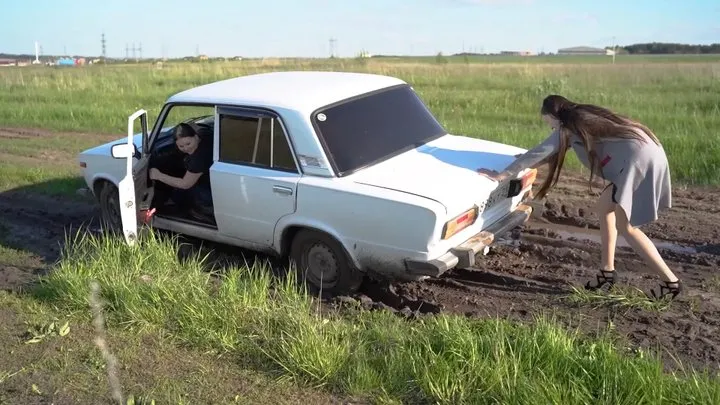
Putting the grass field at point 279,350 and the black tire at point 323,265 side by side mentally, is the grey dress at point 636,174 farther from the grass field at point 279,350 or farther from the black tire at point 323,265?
the black tire at point 323,265

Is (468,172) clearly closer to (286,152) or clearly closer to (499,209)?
(499,209)

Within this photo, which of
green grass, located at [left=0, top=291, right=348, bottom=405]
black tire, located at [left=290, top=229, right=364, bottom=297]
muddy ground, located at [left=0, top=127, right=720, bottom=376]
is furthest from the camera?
black tire, located at [left=290, top=229, right=364, bottom=297]

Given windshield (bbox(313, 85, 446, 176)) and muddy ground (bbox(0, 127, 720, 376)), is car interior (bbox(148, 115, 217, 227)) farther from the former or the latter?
windshield (bbox(313, 85, 446, 176))

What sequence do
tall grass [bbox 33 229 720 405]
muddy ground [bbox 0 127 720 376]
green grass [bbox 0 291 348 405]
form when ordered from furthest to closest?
muddy ground [bbox 0 127 720 376], green grass [bbox 0 291 348 405], tall grass [bbox 33 229 720 405]

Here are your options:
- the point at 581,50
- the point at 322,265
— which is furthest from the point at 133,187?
the point at 581,50

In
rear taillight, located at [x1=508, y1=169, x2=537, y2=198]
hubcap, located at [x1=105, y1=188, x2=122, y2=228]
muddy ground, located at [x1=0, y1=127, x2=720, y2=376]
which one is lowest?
muddy ground, located at [x1=0, y1=127, x2=720, y2=376]

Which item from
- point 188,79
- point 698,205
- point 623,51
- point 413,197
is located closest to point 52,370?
point 413,197

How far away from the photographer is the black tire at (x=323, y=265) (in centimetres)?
528

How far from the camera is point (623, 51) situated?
94438 mm

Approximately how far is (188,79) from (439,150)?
77.4 ft

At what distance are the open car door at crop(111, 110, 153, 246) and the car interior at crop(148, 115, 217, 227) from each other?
17 cm

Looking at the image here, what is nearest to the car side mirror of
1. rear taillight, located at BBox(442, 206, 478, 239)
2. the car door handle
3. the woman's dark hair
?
the woman's dark hair

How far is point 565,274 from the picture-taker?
5.70 metres

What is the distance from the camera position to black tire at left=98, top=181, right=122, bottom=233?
7.04 m
